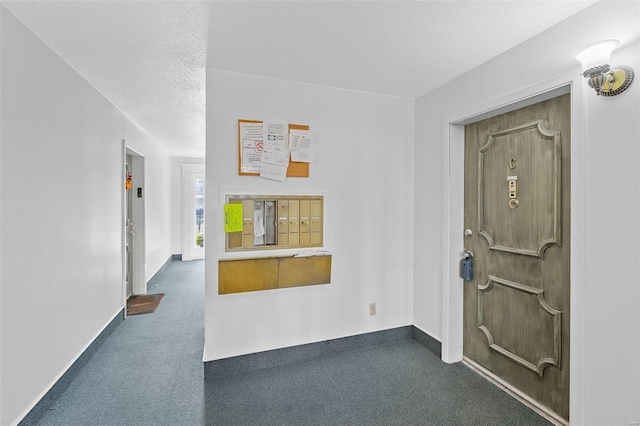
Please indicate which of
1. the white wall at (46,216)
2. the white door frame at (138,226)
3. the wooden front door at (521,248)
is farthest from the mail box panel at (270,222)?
the white door frame at (138,226)

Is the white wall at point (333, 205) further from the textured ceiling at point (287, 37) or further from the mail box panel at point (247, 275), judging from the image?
the textured ceiling at point (287, 37)

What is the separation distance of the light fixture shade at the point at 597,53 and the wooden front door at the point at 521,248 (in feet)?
1.01

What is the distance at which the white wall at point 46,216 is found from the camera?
64.1 inches

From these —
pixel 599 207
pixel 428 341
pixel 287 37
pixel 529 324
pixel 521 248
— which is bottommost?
pixel 428 341

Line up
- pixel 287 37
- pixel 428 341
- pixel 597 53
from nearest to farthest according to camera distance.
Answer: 1. pixel 597 53
2. pixel 287 37
3. pixel 428 341

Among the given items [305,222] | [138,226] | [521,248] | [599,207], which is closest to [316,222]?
[305,222]

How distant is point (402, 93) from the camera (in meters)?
2.82

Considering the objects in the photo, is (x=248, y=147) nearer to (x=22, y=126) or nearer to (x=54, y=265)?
(x=22, y=126)

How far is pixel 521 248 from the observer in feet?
6.79

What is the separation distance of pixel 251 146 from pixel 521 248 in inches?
82.3

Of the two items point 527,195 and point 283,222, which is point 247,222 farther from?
point 527,195

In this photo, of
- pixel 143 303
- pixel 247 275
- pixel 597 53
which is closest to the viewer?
pixel 597 53

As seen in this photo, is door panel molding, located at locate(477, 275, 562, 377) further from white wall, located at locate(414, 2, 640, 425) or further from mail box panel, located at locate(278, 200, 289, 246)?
mail box panel, located at locate(278, 200, 289, 246)

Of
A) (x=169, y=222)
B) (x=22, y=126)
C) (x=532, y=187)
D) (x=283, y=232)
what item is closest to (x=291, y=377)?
(x=283, y=232)
